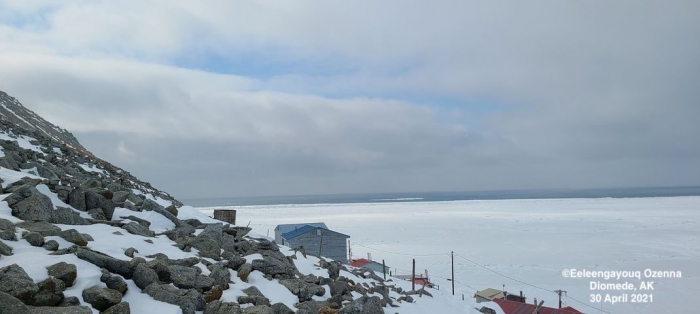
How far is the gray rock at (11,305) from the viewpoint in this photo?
4426 mm

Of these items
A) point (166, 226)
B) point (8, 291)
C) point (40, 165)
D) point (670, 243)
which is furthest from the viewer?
point (670, 243)

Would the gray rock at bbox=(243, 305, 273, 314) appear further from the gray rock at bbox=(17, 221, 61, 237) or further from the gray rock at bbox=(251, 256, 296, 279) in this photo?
the gray rock at bbox=(17, 221, 61, 237)

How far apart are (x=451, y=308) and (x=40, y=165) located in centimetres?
1319

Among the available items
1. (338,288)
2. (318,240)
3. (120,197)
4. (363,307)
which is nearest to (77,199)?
(120,197)

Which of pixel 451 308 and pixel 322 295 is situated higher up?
pixel 322 295

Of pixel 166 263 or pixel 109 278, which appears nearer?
pixel 109 278

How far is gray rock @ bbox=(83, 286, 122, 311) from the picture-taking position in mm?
5320

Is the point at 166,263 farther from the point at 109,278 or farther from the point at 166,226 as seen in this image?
the point at 166,226

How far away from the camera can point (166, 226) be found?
11.1 metres

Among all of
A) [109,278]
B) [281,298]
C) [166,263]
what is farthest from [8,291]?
[281,298]

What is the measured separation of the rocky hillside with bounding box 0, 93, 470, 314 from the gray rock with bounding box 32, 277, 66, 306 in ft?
0.03

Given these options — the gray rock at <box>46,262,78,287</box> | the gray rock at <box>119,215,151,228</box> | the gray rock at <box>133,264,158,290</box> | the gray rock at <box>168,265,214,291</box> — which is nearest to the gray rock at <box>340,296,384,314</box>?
the gray rock at <box>168,265,214,291</box>

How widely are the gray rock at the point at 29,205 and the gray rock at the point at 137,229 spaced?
1.45 metres

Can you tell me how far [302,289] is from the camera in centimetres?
844
